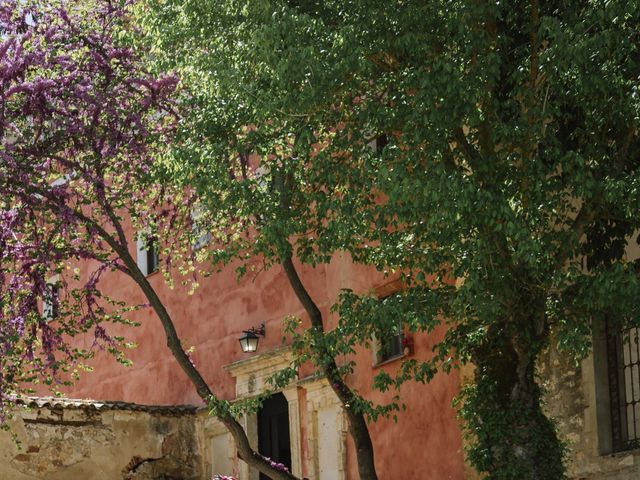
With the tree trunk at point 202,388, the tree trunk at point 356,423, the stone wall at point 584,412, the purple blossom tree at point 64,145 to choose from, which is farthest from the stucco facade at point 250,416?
the tree trunk at point 202,388

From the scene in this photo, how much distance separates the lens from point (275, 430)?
2042 cm

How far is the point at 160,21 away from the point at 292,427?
7159mm

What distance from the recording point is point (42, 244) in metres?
16.4

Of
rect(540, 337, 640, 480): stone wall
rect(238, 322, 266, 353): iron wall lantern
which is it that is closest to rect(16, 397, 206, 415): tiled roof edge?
rect(238, 322, 266, 353): iron wall lantern

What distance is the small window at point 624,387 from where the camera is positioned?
14844 mm

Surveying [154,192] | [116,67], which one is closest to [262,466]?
[154,192]

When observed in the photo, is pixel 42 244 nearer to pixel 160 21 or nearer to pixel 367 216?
pixel 160 21

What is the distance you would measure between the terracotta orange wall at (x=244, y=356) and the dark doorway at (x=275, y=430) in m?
0.70

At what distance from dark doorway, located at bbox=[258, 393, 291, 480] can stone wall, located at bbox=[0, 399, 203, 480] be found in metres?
1.21

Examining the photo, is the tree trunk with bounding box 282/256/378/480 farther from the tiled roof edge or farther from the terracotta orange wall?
the tiled roof edge

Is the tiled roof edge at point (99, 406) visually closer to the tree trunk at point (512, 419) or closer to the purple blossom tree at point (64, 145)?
the purple blossom tree at point (64, 145)

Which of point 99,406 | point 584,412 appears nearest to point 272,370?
point 99,406

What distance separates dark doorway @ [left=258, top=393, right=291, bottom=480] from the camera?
20.1m

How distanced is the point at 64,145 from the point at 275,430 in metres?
6.12
